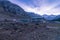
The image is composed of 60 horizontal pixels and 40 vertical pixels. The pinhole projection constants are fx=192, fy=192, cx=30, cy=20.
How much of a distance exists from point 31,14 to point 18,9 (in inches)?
223

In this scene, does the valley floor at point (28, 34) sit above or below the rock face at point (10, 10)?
below

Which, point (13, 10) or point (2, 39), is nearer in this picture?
point (2, 39)

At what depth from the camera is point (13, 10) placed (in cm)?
7306

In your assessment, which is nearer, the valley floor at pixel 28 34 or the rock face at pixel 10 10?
the valley floor at pixel 28 34

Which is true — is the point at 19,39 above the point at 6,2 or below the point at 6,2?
below

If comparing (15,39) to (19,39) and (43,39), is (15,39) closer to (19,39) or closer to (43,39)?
(19,39)

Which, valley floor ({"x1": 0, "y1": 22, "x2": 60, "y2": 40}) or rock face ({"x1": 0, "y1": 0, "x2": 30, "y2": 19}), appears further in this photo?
rock face ({"x1": 0, "y1": 0, "x2": 30, "y2": 19})

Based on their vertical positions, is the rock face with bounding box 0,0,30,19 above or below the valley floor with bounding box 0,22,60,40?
above

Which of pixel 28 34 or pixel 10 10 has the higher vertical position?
pixel 10 10

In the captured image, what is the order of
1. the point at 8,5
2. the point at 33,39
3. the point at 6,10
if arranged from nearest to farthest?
the point at 33,39 → the point at 6,10 → the point at 8,5

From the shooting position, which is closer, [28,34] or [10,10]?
[28,34]

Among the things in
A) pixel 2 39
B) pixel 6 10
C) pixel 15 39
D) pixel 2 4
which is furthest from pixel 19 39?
pixel 2 4

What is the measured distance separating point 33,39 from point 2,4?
61.1 m

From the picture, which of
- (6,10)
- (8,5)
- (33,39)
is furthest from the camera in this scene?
(8,5)
